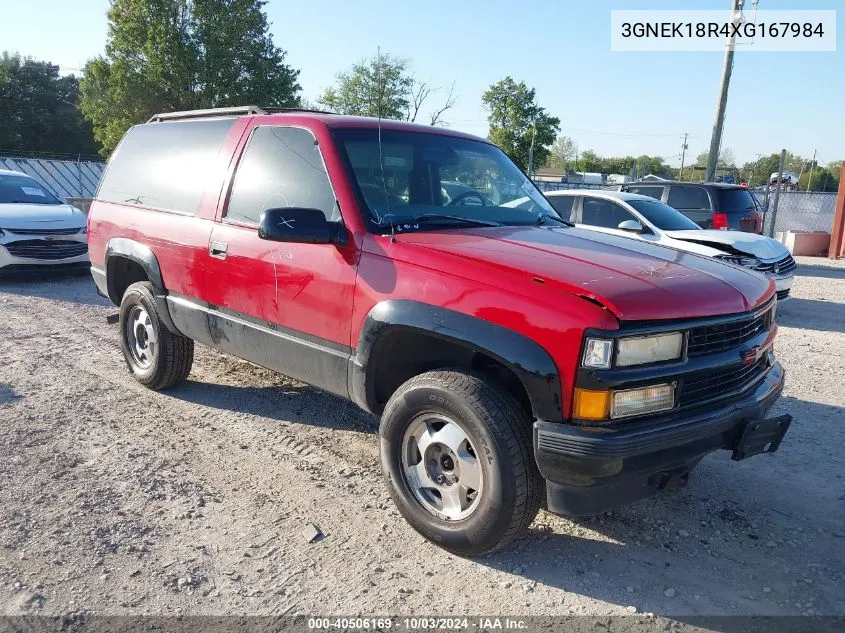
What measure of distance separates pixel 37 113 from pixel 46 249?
139ft

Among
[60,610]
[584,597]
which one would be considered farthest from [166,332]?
[584,597]

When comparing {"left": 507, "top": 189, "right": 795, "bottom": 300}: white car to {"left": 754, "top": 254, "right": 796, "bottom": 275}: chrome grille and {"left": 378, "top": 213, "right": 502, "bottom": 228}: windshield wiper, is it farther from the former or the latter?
{"left": 378, "top": 213, "right": 502, "bottom": 228}: windshield wiper

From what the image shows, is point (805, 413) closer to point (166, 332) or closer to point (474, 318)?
point (474, 318)

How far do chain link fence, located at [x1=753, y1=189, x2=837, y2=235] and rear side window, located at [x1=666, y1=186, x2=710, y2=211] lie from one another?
8.42 meters

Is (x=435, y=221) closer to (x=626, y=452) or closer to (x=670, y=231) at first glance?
(x=626, y=452)

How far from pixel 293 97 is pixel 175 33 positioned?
5480mm

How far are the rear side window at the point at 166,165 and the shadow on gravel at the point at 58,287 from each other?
3.32 m

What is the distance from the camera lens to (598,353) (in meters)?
2.59

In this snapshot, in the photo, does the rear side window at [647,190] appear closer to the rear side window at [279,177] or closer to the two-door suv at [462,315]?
the two-door suv at [462,315]

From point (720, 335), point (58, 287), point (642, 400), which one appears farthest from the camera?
A: point (58, 287)

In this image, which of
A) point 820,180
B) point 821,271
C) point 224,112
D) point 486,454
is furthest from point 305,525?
point 820,180

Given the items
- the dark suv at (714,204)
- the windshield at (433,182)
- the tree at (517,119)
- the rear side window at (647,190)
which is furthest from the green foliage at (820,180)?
the windshield at (433,182)

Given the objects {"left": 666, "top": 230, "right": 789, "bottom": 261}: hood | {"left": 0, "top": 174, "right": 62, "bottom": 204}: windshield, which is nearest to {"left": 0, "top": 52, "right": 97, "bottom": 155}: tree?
{"left": 0, "top": 174, "right": 62, "bottom": 204}: windshield

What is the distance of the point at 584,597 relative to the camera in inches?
111
